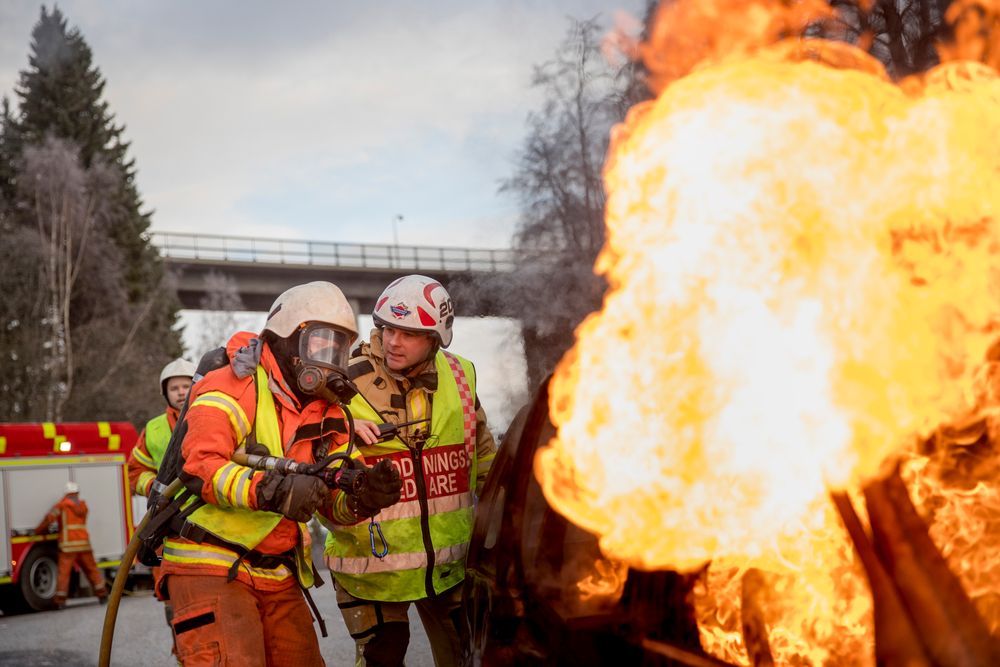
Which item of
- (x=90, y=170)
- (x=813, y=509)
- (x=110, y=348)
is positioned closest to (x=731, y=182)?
(x=813, y=509)

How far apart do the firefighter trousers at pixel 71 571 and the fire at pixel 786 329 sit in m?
13.9

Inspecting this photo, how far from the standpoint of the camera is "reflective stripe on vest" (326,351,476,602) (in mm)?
4578

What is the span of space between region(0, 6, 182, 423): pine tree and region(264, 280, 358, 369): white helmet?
3510 centimetres

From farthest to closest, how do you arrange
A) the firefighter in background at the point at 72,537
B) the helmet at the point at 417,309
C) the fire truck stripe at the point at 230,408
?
the firefighter in background at the point at 72,537, the helmet at the point at 417,309, the fire truck stripe at the point at 230,408

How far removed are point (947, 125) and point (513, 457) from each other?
1442 millimetres

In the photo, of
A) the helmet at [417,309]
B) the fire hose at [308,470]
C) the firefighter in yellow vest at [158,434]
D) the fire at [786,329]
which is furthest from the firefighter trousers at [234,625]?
the firefighter in yellow vest at [158,434]

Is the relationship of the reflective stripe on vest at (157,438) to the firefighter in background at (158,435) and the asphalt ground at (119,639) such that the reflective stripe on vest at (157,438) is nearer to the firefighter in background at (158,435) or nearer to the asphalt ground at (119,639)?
the firefighter in background at (158,435)

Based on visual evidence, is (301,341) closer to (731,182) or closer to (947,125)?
(731,182)

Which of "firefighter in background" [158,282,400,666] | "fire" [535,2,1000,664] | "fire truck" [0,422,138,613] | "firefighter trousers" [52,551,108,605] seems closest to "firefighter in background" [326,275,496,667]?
"firefighter in background" [158,282,400,666]

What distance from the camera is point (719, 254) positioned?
9.49 ft

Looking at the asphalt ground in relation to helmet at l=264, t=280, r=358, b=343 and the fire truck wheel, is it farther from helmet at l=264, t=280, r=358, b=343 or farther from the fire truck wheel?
helmet at l=264, t=280, r=358, b=343

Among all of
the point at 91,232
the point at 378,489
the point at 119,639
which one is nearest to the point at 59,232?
the point at 91,232

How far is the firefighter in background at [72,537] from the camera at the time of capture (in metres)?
16.0

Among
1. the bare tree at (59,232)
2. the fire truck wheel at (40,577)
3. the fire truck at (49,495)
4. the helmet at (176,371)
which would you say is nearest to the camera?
the helmet at (176,371)
